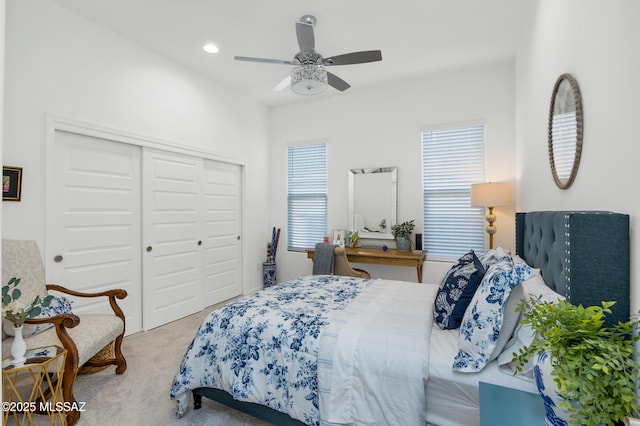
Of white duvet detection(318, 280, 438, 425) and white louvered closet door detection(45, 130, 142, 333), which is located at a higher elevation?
white louvered closet door detection(45, 130, 142, 333)

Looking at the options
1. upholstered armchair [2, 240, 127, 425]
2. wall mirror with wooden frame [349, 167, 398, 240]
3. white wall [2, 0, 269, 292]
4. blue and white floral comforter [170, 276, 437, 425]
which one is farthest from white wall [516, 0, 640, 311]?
white wall [2, 0, 269, 292]

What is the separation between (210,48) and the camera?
3.38 metres

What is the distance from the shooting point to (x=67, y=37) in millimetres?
2730

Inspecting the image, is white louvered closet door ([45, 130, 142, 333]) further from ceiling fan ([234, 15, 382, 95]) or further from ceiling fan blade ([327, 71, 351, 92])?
ceiling fan blade ([327, 71, 351, 92])

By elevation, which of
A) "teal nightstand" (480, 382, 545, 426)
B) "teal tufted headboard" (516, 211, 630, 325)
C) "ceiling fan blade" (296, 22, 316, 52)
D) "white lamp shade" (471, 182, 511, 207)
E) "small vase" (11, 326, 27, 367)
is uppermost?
"ceiling fan blade" (296, 22, 316, 52)

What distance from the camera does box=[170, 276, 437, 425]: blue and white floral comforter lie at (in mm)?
1521

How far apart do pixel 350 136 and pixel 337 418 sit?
3.72 m

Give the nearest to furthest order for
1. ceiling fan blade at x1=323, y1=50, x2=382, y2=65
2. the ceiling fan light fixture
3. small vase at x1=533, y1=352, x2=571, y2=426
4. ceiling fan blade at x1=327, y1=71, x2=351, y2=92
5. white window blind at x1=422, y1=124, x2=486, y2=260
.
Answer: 1. small vase at x1=533, y1=352, x2=571, y2=426
2. ceiling fan blade at x1=323, y1=50, x2=382, y2=65
3. the ceiling fan light fixture
4. ceiling fan blade at x1=327, y1=71, x2=351, y2=92
5. white window blind at x1=422, y1=124, x2=486, y2=260

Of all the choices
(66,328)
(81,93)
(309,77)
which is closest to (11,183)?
(81,93)

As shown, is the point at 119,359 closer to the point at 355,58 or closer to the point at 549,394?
the point at 549,394

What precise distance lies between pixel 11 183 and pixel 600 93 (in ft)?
12.0

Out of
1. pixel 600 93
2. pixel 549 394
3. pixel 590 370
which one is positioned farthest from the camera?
pixel 600 93

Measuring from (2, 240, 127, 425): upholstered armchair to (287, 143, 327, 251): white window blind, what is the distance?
279 cm

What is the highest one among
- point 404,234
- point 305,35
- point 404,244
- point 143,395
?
point 305,35
